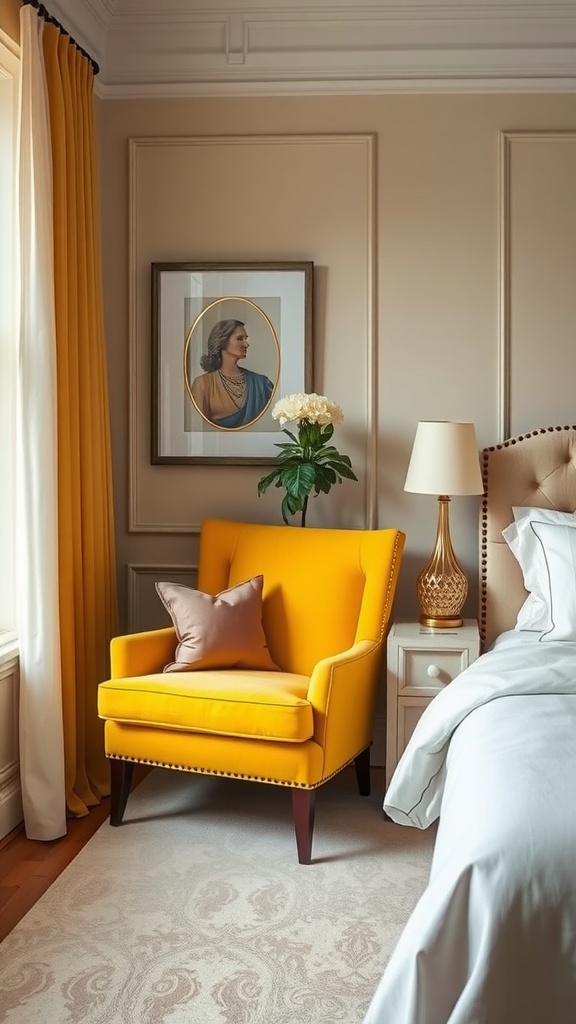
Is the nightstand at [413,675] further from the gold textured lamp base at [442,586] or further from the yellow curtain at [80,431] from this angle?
the yellow curtain at [80,431]

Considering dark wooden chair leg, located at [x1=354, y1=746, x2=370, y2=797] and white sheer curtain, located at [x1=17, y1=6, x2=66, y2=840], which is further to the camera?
dark wooden chair leg, located at [x1=354, y1=746, x2=370, y2=797]

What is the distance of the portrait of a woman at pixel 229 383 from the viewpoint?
404 cm

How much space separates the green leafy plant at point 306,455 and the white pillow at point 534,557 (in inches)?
25.5

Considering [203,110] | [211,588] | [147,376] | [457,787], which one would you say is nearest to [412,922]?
[457,787]

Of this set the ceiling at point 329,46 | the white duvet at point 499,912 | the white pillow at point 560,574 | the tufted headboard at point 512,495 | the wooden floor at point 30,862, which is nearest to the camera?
the white duvet at point 499,912

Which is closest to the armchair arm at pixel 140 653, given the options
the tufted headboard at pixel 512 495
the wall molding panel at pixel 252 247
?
the wall molding panel at pixel 252 247

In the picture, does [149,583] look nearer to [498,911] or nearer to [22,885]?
[22,885]

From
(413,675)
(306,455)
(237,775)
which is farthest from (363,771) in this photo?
(306,455)

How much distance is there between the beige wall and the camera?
3.95 m

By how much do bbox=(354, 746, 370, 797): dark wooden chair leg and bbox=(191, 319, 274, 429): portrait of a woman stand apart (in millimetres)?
1394

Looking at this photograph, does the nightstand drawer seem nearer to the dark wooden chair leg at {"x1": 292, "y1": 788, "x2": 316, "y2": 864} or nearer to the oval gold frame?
the dark wooden chair leg at {"x1": 292, "y1": 788, "x2": 316, "y2": 864}

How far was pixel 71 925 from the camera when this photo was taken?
258 cm

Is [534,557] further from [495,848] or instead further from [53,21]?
[53,21]

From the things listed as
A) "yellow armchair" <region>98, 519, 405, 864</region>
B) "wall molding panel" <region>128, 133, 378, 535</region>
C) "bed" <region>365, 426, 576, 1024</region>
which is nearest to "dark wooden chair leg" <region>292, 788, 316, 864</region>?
"yellow armchair" <region>98, 519, 405, 864</region>
